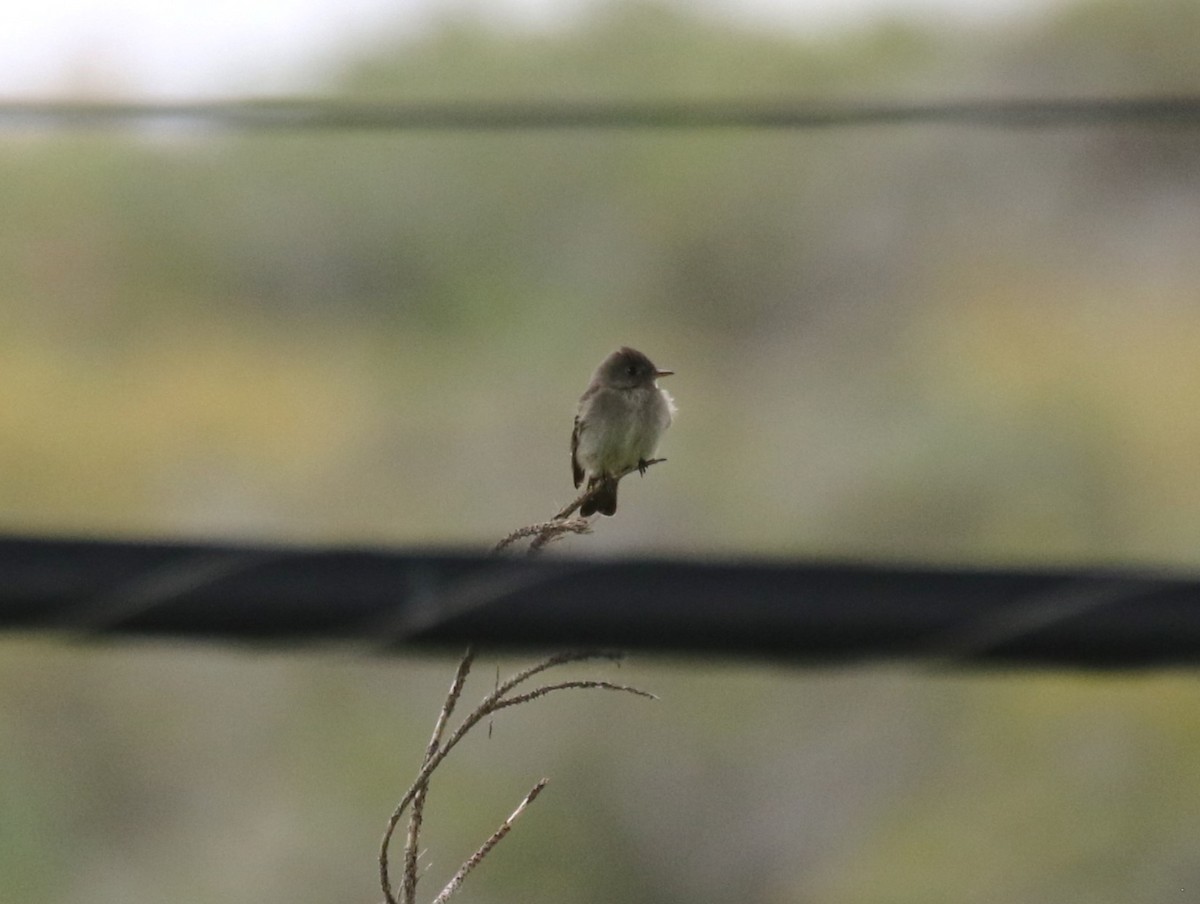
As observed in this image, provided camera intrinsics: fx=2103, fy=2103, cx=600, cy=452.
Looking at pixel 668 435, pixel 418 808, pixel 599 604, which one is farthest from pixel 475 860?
pixel 668 435

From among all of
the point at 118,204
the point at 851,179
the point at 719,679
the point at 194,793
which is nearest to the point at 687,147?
the point at 851,179

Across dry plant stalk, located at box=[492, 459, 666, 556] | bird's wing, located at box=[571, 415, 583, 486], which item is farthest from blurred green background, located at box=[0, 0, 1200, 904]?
dry plant stalk, located at box=[492, 459, 666, 556]

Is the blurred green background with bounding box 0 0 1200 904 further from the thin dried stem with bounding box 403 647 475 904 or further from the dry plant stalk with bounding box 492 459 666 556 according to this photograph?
the thin dried stem with bounding box 403 647 475 904

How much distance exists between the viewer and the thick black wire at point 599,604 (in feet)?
7.57

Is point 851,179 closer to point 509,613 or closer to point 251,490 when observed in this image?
point 251,490

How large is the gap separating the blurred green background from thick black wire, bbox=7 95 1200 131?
743 inches

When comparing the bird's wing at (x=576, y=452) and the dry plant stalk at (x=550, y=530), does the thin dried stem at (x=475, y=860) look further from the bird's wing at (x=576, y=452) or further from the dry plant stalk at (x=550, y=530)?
the bird's wing at (x=576, y=452)

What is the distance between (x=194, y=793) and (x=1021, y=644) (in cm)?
3632

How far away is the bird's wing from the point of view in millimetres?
9375

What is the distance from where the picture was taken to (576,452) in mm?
9492

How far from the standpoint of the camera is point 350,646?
2.32 m

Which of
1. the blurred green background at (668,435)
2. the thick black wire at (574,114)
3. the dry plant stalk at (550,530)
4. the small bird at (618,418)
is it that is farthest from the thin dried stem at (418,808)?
the blurred green background at (668,435)

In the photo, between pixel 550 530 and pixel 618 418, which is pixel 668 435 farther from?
pixel 550 530

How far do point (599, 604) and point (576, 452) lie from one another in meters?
7.11
